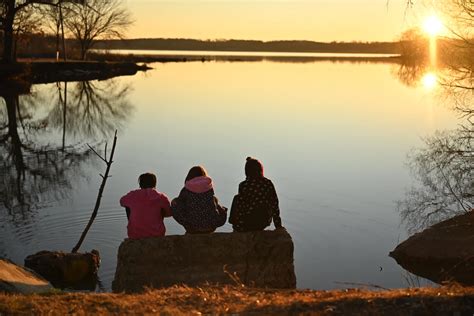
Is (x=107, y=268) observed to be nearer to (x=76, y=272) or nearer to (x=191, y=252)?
(x=76, y=272)

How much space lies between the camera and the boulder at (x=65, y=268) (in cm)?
920

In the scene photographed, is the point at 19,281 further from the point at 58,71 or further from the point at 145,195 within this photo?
the point at 58,71

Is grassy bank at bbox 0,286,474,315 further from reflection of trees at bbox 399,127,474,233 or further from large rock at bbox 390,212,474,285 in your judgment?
reflection of trees at bbox 399,127,474,233

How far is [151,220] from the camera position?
310 inches

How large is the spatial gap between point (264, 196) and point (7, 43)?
35269 millimetres

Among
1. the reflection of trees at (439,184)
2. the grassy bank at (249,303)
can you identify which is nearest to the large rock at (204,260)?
the grassy bank at (249,303)

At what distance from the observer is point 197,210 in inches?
310

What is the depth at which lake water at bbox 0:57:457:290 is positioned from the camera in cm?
1115

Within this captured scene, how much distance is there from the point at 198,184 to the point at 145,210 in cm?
74

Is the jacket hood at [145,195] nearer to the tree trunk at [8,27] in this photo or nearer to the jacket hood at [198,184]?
the jacket hood at [198,184]

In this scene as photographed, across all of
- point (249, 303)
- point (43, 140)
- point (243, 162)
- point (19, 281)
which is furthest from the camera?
point (43, 140)

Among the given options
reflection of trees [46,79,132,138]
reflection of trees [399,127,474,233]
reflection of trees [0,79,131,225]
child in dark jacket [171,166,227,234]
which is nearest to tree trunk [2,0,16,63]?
reflection of trees [0,79,131,225]

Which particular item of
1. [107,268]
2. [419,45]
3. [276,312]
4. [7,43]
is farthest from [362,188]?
[7,43]

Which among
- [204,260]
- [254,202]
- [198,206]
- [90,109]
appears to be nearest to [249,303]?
[204,260]
